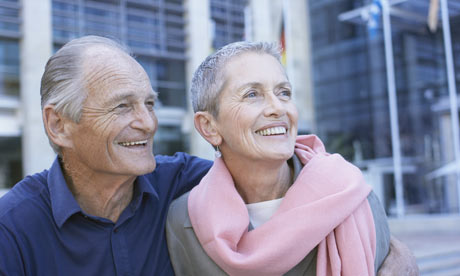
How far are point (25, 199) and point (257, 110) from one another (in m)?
1.01

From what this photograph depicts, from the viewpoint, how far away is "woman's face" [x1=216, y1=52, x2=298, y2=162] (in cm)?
200

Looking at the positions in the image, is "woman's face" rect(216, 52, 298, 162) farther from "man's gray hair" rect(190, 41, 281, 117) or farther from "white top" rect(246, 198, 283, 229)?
"white top" rect(246, 198, 283, 229)

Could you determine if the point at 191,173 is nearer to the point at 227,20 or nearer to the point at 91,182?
the point at 91,182

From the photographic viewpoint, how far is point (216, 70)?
6.97 feet

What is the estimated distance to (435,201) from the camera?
15039 millimetres

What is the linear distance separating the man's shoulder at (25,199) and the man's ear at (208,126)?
0.73 m

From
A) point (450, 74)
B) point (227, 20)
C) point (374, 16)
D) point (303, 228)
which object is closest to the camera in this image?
point (303, 228)

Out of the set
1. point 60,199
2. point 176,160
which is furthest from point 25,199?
point 176,160

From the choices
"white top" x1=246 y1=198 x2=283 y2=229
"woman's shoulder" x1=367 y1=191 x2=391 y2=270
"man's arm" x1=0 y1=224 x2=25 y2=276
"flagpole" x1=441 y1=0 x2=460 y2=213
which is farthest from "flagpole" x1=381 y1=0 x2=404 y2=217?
"man's arm" x1=0 y1=224 x2=25 y2=276

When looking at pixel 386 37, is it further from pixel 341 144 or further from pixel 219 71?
pixel 219 71

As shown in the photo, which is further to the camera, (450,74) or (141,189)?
(450,74)

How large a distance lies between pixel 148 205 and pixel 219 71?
696mm

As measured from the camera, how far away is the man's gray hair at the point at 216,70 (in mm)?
2113

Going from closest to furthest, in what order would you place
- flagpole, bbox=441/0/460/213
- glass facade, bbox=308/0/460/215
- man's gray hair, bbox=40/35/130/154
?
man's gray hair, bbox=40/35/130/154 → flagpole, bbox=441/0/460/213 → glass facade, bbox=308/0/460/215
